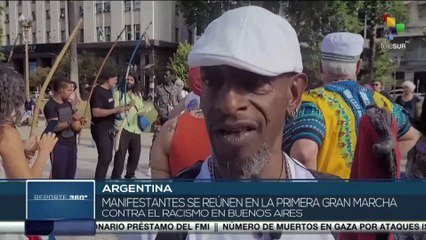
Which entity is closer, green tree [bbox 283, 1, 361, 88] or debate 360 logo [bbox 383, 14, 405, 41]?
green tree [bbox 283, 1, 361, 88]

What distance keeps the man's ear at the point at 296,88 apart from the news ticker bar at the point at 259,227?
1.20 ft

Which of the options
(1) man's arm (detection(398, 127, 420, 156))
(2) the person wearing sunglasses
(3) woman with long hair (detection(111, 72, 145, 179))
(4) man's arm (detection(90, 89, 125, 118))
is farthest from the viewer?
(3) woman with long hair (detection(111, 72, 145, 179))

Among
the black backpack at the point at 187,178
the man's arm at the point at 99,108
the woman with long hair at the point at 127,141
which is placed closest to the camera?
the black backpack at the point at 187,178

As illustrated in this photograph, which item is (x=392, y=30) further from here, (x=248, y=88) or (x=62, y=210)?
(x=62, y=210)

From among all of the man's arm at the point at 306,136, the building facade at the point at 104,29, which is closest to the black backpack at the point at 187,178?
the man's arm at the point at 306,136

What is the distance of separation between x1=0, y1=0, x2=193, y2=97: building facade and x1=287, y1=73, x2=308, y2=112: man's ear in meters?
0.44

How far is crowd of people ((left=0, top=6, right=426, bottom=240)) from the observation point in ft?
3.86

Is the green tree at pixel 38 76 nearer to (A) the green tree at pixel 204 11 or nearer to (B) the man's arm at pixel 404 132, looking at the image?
(A) the green tree at pixel 204 11

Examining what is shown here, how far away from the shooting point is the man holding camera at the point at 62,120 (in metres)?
1.68

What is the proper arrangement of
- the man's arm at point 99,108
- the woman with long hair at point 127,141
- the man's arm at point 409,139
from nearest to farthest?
Answer: the man's arm at point 409,139, the man's arm at point 99,108, the woman with long hair at point 127,141

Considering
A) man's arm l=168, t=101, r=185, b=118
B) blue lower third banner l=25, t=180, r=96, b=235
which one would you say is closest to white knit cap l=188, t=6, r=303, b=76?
blue lower third banner l=25, t=180, r=96, b=235

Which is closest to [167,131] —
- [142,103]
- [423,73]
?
[142,103]

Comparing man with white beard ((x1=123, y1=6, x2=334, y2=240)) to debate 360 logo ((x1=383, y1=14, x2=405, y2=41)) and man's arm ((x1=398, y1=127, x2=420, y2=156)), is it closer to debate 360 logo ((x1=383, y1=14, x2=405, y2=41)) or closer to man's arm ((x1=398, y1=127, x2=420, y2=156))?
debate 360 logo ((x1=383, y1=14, x2=405, y2=41))

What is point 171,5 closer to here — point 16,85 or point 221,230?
point 16,85
